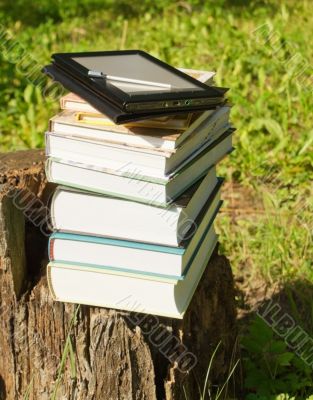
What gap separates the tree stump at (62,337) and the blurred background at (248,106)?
1.31ft

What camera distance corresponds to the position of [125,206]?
1.90 meters

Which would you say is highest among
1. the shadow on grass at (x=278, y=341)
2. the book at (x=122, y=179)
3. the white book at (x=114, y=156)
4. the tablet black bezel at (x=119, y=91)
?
the tablet black bezel at (x=119, y=91)

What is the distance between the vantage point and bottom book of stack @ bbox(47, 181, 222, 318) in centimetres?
191

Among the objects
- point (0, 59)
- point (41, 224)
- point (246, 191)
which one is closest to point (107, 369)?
point (41, 224)

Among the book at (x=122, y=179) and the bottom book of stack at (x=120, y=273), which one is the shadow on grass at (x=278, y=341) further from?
the book at (x=122, y=179)

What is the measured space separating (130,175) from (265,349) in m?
1.02

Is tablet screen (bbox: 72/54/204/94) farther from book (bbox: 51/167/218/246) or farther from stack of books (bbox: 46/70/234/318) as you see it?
book (bbox: 51/167/218/246)

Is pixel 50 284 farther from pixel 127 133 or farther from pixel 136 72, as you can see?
pixel 136 72

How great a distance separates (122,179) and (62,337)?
51 centimetres

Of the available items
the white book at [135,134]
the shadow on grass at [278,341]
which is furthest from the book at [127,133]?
the shadow on grass at [278,341]

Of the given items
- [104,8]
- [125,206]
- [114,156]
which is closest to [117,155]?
[114,156]

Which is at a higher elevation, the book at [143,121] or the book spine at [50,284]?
the book at [143,121]

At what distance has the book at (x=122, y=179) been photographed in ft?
5.95

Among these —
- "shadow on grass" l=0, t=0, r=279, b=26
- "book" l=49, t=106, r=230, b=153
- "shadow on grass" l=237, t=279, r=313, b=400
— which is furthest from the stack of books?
"shadow on grass" l=0, t=0, r=279, b=26
